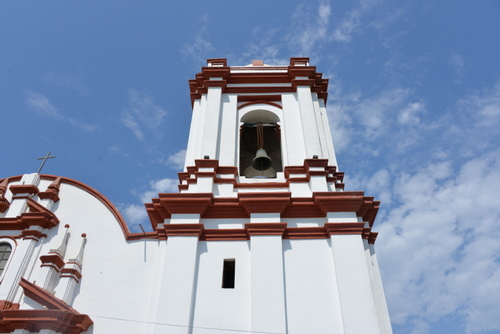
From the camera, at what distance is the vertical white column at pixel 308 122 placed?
1052cm

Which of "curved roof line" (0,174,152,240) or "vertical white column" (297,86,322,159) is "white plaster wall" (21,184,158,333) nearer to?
"curved roof line" (0,174,152,240)

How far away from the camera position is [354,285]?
26.4 ft

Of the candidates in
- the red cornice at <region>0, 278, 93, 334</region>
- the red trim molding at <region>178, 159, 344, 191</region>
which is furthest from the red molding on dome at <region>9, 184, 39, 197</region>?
the red trim molding at <region>178, 159, 344, 191</region>

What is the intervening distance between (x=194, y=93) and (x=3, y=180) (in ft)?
17.2

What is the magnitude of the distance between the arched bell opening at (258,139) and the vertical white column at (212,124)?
841 millimetres

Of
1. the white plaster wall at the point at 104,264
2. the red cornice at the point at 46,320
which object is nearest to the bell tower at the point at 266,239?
the white plaster wall at the point at 104,264

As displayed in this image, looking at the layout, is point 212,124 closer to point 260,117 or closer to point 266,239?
point 260,117

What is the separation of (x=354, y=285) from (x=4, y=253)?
6903 mm

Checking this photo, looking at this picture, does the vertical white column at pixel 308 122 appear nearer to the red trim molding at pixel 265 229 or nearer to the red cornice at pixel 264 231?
the red cornice at pixel 264 231

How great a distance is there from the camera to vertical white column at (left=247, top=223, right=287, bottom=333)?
7.63 m

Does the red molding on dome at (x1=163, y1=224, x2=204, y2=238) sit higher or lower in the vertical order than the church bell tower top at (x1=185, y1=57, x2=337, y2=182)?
lower

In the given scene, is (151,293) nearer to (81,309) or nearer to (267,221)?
(81,309)

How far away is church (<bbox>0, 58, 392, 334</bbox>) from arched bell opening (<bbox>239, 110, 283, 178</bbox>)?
0.48 meters

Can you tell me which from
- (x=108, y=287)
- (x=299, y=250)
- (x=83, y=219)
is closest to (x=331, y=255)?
(x=299, y=250)
